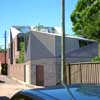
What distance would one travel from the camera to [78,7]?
28531 millimetres

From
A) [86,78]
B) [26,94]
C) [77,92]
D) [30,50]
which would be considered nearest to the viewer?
[77,92]

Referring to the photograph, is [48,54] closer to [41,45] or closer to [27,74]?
[41,45]

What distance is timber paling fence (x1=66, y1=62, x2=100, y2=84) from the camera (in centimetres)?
1281

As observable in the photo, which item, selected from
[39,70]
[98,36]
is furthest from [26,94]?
[39,70]

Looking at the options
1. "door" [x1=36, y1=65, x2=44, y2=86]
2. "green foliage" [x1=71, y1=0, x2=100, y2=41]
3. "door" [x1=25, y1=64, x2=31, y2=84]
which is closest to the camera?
"door" [x1=36, y1=65, x2=44, y2=86]

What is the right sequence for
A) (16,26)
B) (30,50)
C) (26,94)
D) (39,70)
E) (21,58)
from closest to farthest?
(26,94) → (39,70) → (30,50) → (21,58) → (16,26)

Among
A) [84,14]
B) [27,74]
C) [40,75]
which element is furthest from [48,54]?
[84,14]

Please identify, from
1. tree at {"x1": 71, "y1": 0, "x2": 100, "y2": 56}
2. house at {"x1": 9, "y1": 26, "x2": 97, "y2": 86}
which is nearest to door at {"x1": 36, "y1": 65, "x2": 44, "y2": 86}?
house at {"x1": 9, "y1": 26, "x2": 97, "y2": 86}

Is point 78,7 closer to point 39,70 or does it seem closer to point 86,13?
point 86,13

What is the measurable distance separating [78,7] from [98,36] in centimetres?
804

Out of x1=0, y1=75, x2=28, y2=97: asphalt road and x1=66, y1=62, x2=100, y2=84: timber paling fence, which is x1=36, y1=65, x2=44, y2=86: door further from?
x1=66, y1=62, x2=100, y2=84: timber paling fence

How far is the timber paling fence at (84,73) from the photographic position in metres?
12.8

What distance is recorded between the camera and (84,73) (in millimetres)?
13844

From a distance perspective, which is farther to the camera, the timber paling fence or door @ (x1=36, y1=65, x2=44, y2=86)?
door @ (x1=36, y1=65, x2=44, y2=86)
